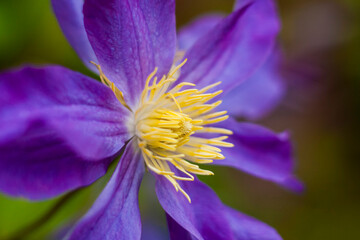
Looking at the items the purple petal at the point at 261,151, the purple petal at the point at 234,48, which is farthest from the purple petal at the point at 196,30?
the purple petal at the point at 261,151

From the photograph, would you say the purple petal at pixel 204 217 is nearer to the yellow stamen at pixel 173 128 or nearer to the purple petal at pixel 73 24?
the yellow stamen at pixel 173 128

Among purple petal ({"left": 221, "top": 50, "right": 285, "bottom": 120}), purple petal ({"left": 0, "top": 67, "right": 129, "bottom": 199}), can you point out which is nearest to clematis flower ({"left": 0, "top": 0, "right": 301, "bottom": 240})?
purple petal ({"left": 0, "top": 67, "right": 129, "bottom": 199})

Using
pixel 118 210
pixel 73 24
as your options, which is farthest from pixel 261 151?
pixel 73 24

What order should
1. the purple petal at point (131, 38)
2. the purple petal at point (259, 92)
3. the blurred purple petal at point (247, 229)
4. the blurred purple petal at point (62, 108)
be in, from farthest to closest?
the purple petal at point (259, 92), the blurred purple petal at point (247, 229), the purple petal at point (131, 38), the blurred purple petal at point (62, 108)

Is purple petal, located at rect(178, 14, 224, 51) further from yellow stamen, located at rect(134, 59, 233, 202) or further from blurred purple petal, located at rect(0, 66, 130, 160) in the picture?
blurred purple petal, located at rect(0, 66, 130, 160)

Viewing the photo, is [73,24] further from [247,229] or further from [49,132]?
[247,229]

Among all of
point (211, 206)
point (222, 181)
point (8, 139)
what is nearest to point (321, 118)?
point (222, 181)
